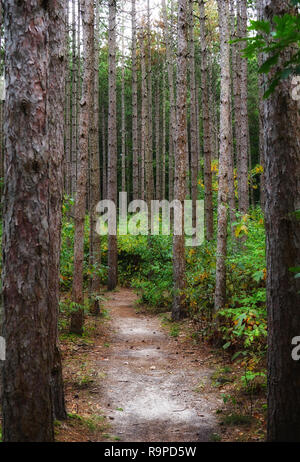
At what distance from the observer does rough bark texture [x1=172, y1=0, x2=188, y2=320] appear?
30.8 feet

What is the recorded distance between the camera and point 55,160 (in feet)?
15.4

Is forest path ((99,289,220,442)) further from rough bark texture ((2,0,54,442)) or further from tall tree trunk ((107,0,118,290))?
tall tree trunk ((107,0,118,290))

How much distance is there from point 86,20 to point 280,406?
817cm

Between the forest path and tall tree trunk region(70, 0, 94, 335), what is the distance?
1.15 metres

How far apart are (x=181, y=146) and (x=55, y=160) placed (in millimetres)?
5483

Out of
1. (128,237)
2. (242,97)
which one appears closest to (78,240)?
(242,97)

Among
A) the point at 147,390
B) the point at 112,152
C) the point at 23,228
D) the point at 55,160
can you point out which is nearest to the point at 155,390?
the point at 147,390

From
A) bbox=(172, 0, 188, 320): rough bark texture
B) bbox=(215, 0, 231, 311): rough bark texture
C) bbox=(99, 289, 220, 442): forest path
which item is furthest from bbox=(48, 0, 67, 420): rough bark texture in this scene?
bbox=(172, 0, 188, 320): rough bark texture

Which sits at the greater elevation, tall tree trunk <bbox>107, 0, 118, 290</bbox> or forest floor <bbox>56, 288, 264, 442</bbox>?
tall tree trunk <bbox>107, 0, 118, 290</bbox>

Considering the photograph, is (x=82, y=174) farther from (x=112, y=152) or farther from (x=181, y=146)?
(x=112, y=152)

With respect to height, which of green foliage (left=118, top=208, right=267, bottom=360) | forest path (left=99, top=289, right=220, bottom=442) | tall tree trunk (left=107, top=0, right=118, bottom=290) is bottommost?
forest path (left=99, top=289, right=220, bottom=442)

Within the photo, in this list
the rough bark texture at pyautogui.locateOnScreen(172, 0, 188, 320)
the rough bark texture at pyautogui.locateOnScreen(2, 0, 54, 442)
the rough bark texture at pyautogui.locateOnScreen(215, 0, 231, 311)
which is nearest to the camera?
the rough bark texture at pyautogui.locateOnScreen(2, 0, 54, 442)
